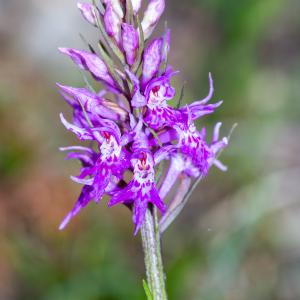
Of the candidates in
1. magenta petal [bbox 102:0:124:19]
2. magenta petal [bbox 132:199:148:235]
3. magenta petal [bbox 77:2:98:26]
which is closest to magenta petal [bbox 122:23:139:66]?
magenta petal [bbox 102:0:124:19]

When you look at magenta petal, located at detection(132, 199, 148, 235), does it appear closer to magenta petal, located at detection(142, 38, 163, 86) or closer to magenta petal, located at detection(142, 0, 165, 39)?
magenta petal, located at detection(142, 38, 163, 86)

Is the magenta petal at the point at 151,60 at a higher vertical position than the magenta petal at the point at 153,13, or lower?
lower

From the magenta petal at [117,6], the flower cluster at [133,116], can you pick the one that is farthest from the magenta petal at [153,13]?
the magenta petal at [117,6]

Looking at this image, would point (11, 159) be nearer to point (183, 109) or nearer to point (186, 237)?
point (186, 237)

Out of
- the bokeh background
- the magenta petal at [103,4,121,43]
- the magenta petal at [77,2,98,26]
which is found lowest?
the bokeh background

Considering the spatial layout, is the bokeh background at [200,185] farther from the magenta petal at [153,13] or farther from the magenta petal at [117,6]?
the magenta petal at [117,6]

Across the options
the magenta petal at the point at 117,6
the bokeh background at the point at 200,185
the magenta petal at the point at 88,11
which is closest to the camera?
the magenta petal at the point at 117,6

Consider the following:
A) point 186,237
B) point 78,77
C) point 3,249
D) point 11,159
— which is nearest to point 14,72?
point 78,77
